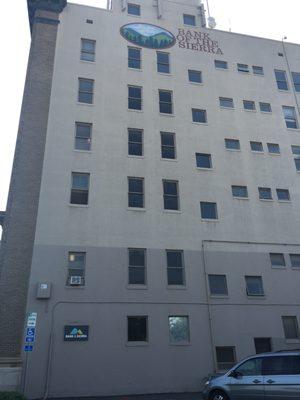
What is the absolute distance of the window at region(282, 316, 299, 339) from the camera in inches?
865

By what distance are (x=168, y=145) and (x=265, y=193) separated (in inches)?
287

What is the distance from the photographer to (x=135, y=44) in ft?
93.0

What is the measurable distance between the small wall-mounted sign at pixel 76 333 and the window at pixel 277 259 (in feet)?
39.5

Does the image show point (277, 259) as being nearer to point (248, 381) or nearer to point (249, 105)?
point (249, 105)

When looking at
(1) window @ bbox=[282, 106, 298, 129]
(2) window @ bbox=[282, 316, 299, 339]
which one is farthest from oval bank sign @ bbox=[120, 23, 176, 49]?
(2) window @ bbox=[282, 316, 299, 339]

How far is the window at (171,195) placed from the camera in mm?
23641

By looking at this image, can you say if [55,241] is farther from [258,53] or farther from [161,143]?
[258,53]

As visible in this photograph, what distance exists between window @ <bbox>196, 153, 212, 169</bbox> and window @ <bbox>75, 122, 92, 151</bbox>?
7265 mm

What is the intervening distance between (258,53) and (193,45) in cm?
573

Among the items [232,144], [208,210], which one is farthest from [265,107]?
[208,210]

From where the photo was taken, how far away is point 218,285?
875 inches

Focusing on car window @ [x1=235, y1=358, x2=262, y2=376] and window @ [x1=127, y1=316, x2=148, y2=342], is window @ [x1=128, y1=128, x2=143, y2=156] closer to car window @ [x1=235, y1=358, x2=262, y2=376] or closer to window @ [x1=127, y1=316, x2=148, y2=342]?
window @ [x1=127, y1=316, x2=148, y2=342]

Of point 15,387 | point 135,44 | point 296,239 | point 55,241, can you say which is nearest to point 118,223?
point 55,241

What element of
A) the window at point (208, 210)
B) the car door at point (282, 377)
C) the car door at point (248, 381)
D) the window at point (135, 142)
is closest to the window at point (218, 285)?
the window at point (208, 210)
